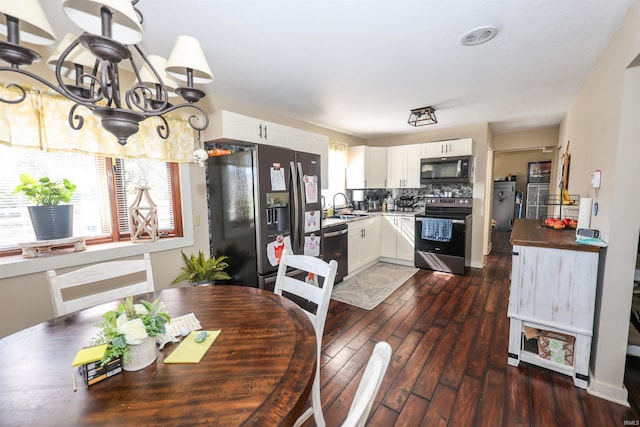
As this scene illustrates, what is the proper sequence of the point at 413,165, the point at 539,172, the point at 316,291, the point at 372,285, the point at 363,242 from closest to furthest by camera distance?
the point at 316,291
the point at 372,285
the point at 363,242
the point at 413,165
the point at 539,172

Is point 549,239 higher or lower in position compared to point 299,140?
lower

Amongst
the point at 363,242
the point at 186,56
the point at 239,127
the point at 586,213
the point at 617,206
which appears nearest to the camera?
the point at 186,56

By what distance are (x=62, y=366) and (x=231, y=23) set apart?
1854 mm

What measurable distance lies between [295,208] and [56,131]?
193 cm

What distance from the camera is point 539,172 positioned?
24.6 feet

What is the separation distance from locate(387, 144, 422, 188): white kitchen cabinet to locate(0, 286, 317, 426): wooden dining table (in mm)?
4029

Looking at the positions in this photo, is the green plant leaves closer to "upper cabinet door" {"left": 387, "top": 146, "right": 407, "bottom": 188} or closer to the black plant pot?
the black plant pot

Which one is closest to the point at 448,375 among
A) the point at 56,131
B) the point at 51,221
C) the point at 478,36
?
the point at 478,36

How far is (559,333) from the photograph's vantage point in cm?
193

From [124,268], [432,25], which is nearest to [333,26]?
[432,25]

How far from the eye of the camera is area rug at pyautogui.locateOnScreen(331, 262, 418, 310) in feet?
10.5

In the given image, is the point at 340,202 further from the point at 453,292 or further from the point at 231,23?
the point at 231,23

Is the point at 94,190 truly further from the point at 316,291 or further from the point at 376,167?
the point at 376,167

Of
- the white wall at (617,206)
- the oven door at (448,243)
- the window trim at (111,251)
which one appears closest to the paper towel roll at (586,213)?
the white wall at (617,206)
